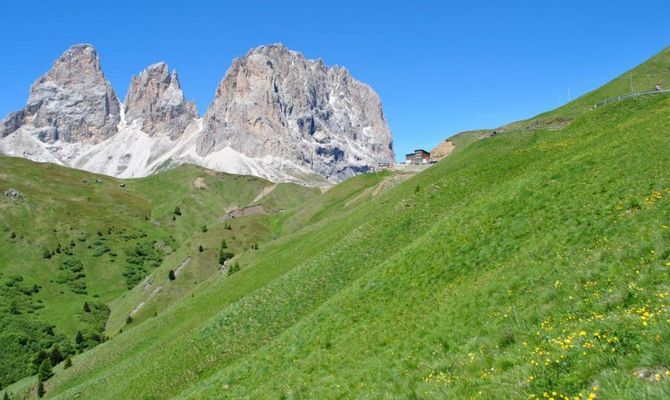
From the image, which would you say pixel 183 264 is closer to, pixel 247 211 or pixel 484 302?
pixel 247 211

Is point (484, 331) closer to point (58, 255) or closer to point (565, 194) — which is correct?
point (565, 194)

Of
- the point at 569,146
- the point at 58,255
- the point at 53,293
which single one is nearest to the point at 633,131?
the point at 569,146

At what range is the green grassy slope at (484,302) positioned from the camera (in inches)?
514

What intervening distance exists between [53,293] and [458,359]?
15037 centimetres

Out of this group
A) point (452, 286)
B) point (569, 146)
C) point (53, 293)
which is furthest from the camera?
point (53, 293)

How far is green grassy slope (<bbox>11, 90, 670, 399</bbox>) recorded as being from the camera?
1305cm

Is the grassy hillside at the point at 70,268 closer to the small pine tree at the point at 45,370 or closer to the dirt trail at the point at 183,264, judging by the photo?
the dirt trail at the point at 183,264

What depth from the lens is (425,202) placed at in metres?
48.7

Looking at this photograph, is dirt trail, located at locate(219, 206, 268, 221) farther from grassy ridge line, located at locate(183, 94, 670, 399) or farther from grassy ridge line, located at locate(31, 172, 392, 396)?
grassy ridge line, located at locate(183, 94, 670, 399)

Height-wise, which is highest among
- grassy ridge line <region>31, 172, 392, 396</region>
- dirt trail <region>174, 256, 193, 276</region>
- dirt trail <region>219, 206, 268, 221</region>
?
dirt trail <region>219, 206, 268, 221</region>

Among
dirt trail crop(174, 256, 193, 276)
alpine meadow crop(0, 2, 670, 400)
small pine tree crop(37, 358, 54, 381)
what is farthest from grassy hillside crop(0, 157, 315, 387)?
alpine meadow crop(0, 2, 670, 400)

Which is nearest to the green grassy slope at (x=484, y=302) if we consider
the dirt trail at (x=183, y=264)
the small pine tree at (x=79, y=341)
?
the dirt trail at (x=183, y=264)

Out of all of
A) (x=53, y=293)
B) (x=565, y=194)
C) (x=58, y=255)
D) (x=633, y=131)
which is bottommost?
(x=565, y=194)

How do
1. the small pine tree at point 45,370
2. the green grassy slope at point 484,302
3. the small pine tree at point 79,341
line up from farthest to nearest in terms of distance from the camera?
the small pine tree at point 79,341 → the small pine tree at point 45,370 → the green grassy slope at point 484,302
